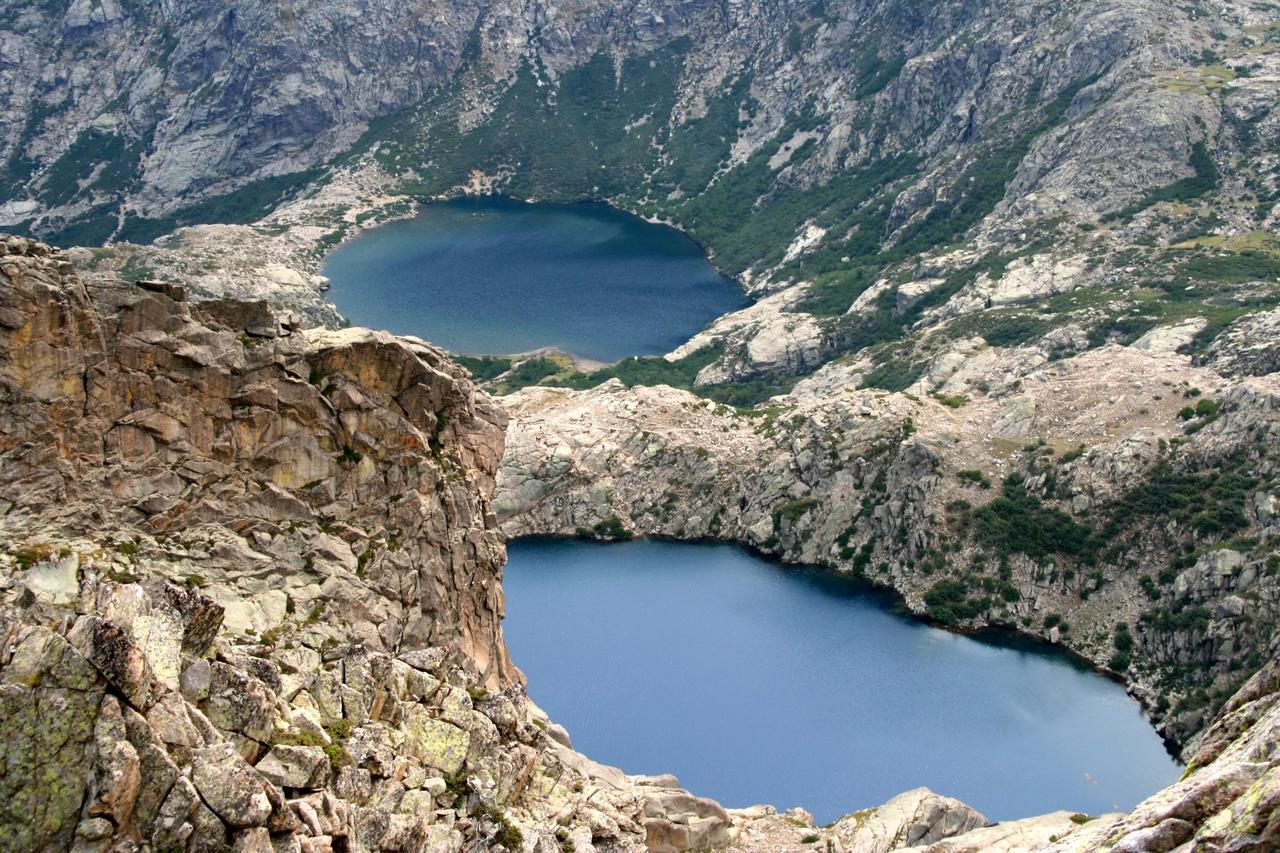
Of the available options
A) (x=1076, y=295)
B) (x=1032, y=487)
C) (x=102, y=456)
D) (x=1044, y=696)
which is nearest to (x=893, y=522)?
(x=1032, y=487)

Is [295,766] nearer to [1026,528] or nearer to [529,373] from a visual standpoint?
[1026,528]

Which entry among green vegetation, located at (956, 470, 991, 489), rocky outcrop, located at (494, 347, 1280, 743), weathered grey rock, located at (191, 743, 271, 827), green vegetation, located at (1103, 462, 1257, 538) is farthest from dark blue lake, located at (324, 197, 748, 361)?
weathered grey rock, located at (191, 743, 271, 827)

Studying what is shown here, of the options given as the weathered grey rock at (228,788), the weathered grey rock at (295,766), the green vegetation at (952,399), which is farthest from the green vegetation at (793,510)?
the weathered grey rock at (228,788)

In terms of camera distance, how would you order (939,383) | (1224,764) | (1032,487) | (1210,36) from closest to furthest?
(1224,764) → (1032,487) → (939,383) → (1210,36)

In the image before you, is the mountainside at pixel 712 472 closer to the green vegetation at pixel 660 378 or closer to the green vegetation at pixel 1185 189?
the green vegetation at pixel 1185 189

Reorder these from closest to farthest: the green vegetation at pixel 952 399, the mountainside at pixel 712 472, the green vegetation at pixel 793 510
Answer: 1. the mountainside at pixel 712 472
2. the green vegetation at pixel 793 510
3. the green vegetation at pixel 952 399

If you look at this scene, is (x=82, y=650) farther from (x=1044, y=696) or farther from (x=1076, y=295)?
(x=1076, y=295)

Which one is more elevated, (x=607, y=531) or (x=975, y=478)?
(x=975, y=478)

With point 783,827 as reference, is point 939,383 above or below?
above

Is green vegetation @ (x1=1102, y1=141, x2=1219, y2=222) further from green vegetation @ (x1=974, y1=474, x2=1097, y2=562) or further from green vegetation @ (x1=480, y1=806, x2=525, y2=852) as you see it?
green vegetation @ (x1=480, y1=806, x2=525, y2=852)

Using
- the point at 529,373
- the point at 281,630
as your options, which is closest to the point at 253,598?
the point at 281,630

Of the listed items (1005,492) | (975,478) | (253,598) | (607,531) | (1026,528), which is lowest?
(253,598)

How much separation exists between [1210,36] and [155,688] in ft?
558

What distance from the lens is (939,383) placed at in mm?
120812
